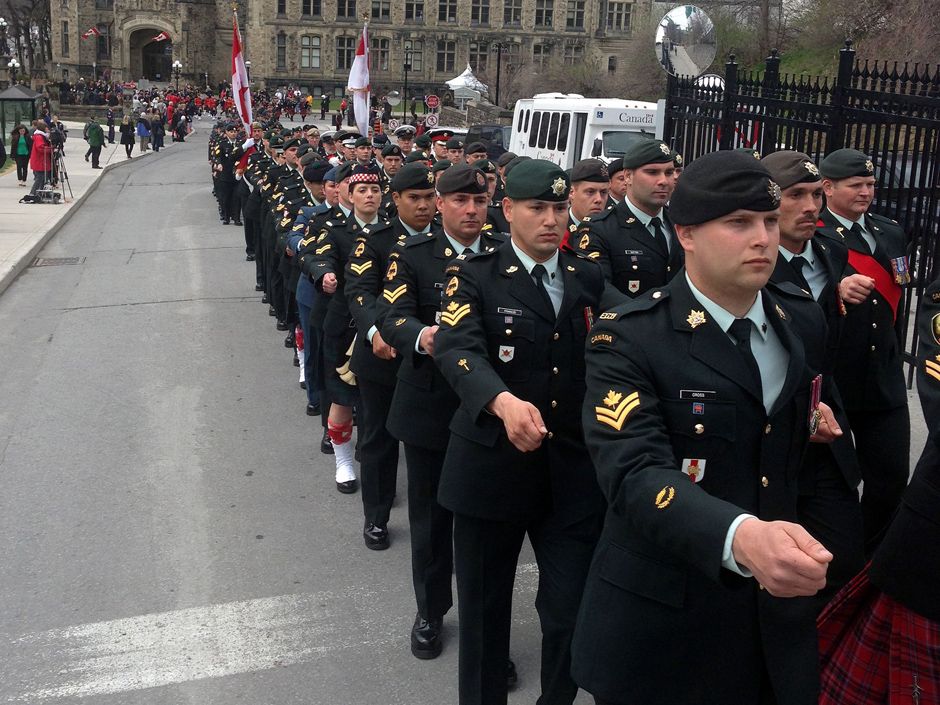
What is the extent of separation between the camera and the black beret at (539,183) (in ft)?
13.1

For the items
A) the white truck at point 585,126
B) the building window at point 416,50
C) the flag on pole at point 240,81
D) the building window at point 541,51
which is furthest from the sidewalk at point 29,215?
the building window at point 541,51

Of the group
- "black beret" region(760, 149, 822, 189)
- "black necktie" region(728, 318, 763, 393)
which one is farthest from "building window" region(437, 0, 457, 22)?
"black necktie" region(728, 318, 763, 393)

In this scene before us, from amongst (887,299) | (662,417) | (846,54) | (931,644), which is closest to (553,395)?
(662,417)

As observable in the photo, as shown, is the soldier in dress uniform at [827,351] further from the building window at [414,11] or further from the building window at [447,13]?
the building window at [414,11]

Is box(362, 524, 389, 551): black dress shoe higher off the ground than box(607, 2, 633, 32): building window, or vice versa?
box(607, 2, 633, 32): building window

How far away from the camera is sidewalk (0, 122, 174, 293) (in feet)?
55.4

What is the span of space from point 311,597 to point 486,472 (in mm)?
1993

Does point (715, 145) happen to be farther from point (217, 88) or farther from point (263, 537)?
point (217, 88)

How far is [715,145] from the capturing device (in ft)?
30.8

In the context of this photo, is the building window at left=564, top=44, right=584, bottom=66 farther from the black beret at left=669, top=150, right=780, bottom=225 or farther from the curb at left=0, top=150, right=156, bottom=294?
the black beret at left=669, top=150, right=780, bottom=225

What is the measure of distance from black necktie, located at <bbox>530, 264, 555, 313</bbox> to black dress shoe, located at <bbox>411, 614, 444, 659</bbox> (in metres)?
1.78

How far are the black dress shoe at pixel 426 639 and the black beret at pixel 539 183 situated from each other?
6.86ft

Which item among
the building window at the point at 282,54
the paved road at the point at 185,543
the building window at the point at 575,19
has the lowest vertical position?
the paved road at the point at 185,543

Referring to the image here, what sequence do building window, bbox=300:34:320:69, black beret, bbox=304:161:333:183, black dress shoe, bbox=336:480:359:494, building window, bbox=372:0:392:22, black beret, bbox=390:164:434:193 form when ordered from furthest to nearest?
building window, bbox=300:34:320:69, building window, bbox=372:0:392:22, black beret, bbox=304:161:333:183, black dress shoe, bbox=336:480:359:494, black beret, bbox=390:164:434:193
